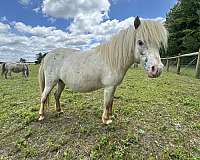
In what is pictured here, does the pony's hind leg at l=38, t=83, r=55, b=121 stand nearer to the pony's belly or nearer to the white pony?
the white pony

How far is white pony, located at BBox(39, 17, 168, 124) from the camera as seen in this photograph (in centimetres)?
299

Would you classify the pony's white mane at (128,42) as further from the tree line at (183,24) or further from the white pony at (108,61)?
the tree line at (183,24)

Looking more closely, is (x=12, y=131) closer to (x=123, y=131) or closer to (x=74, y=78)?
(x=74, y=78)

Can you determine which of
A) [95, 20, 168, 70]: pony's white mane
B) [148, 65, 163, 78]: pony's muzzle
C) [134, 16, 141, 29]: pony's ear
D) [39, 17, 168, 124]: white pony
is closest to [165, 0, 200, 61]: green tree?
[39, 17, 168, 124]: white pony

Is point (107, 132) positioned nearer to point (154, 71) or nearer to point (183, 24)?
point (154, 71)

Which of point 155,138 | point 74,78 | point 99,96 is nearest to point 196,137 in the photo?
point 155,138

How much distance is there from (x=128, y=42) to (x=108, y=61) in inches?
15.9

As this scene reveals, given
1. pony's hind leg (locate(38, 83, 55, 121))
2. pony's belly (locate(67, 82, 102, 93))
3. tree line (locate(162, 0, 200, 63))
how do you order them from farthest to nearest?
1. tree line (locate(162, 0, 200, 63))
2. pony's hind leg (locate(38, 83, 55, 121))
3. pony's belly (locate(67, 82, 102, 93))

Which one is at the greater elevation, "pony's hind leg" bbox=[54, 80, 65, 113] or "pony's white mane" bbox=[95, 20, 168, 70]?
"pony's white mane" bbox=[95, 20, 168, 70]

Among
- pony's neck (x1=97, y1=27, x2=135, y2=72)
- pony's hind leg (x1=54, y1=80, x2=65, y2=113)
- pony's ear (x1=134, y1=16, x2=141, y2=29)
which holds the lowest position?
pony's hind leg (x1=54, y1=80, x2=65, y2=113)

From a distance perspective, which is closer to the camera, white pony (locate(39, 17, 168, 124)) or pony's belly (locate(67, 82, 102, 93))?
white pony (locate(39, 17, 168, 124))

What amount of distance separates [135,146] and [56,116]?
71.2 inches

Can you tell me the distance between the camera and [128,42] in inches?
128

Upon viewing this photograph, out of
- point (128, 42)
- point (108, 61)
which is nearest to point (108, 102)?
point (108, 61)
